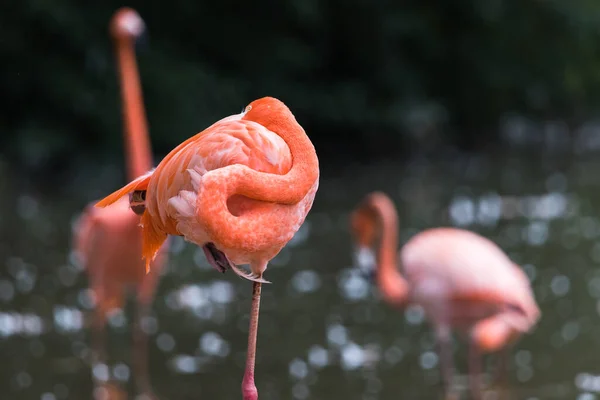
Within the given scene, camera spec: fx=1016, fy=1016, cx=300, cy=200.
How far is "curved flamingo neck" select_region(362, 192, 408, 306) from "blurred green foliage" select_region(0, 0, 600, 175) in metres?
7.59

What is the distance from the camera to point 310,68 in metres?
15.2

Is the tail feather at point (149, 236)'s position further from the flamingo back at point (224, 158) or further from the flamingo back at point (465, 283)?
the flamingo back at point (465, 283)

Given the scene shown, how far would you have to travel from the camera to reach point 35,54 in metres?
12.4

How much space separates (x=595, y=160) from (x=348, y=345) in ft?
31.6

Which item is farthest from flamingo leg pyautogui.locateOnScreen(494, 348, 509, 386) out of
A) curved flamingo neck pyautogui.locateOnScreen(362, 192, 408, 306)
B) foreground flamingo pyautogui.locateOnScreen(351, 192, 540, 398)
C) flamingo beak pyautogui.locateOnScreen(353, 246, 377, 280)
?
flamingo beak pyautogui.locateOnScreen(353, 246, 377, 280)

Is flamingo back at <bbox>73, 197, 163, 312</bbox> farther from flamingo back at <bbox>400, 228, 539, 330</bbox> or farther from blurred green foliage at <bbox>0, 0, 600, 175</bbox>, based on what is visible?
blurred green foliage at <bbox>0, 0, 600, 175</bbox>

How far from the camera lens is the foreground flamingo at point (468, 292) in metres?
4.18

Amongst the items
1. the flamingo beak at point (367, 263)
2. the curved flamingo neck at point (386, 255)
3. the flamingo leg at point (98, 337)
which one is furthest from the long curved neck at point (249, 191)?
the flamingo leg at point (98, 337)

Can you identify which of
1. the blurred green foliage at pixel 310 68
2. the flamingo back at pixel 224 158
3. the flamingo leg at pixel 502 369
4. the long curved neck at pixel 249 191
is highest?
the blurred green foliage at pixel 310 68

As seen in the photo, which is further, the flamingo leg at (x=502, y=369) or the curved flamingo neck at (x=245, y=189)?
the flamingo leg at (x=502, y=369)

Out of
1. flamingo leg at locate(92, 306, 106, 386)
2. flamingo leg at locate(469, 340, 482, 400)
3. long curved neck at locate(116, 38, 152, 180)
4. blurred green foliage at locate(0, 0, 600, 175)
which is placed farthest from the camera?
blurred green foliage at locate(0, 0, 600, 175)

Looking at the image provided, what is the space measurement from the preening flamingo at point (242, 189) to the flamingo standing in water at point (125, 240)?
7.41 feet

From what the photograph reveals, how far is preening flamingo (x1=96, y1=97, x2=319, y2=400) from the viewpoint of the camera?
6.40 feet

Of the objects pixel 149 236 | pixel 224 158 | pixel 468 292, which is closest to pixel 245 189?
pixel 224 158
